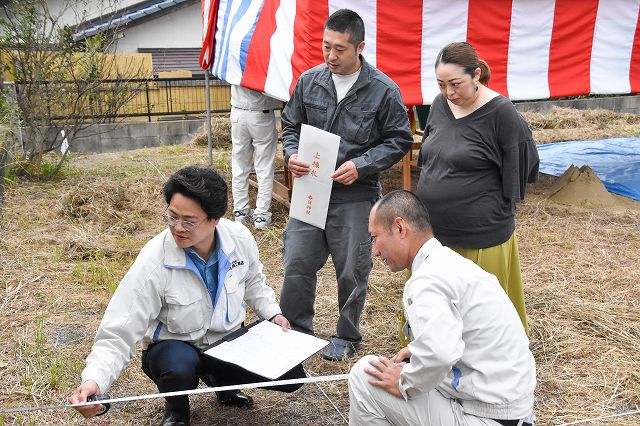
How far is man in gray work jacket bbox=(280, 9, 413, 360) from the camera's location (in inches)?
125

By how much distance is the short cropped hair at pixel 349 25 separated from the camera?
3113 millimetres

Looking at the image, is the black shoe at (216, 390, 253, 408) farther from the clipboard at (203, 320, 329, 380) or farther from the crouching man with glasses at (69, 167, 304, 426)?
the clipboard at (203, 320, 329, 380)

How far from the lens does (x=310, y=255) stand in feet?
11.0

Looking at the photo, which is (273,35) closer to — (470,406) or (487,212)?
(487,212)

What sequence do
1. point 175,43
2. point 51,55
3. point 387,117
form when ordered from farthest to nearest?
1. point 175,43
2. point 51,55
3. point 387,117

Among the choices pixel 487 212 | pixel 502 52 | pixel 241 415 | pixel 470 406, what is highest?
pixel 502 52

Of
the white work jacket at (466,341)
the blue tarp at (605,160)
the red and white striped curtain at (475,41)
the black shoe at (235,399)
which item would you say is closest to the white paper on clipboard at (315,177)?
the black shoe at (235,399)

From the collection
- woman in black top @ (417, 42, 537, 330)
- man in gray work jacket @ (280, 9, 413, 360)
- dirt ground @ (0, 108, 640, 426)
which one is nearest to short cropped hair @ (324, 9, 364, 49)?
man in gray work jacket @ (280, 9, 413, 360)

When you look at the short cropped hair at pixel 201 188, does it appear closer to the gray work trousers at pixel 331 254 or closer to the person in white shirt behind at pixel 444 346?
the person in white shirt behind at pixel 444 346

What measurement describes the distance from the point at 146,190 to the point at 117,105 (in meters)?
1.74

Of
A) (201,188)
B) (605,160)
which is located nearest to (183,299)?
(201,188)

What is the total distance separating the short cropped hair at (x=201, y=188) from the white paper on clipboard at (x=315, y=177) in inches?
35.2

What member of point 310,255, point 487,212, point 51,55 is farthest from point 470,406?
point 51,55

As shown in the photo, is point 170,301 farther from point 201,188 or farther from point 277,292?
point 277,292
